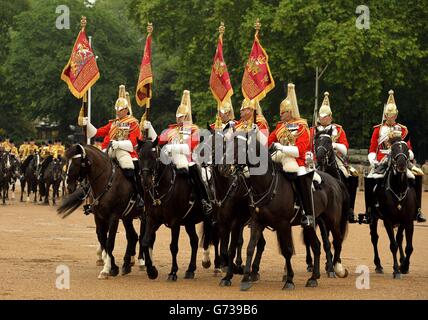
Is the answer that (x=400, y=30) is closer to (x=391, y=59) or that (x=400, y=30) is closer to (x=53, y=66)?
(x=391, y=59)

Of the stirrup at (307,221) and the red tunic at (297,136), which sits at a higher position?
the red tunic at (297,136)

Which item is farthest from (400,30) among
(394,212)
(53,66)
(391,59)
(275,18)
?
(394,212)

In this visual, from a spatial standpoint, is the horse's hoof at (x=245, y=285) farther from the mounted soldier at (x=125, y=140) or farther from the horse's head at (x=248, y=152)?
the mounted soldier at (x=125, y=140)

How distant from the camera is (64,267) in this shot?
18297 mm

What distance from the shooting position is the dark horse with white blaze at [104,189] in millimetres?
17125

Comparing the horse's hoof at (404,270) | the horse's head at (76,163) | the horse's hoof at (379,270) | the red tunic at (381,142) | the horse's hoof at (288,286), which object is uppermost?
the red tunic at (381,142)

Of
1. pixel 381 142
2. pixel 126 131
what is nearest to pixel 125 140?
pixel 126 131

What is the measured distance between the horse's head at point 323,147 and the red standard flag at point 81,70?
3.98 metres

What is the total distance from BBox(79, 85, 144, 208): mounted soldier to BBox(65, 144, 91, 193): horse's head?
2.17 feet

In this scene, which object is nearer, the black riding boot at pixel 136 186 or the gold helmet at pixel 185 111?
the black riding boot at pixel 136 186

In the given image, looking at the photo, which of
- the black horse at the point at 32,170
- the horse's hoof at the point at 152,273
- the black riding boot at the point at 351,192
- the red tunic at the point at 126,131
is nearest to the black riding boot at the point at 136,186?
the red tunic at the point at 126,131

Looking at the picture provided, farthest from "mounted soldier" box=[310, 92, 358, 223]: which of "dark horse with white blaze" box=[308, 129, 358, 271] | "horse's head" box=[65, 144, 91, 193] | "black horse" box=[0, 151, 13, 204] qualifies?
"black horse" box=[0, 151, 13, 204]

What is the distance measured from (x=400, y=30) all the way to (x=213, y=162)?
116 feet

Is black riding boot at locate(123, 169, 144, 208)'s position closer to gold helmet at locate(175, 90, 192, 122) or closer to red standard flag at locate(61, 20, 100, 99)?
gold helmet at locate(175, 90, 192, 122)
